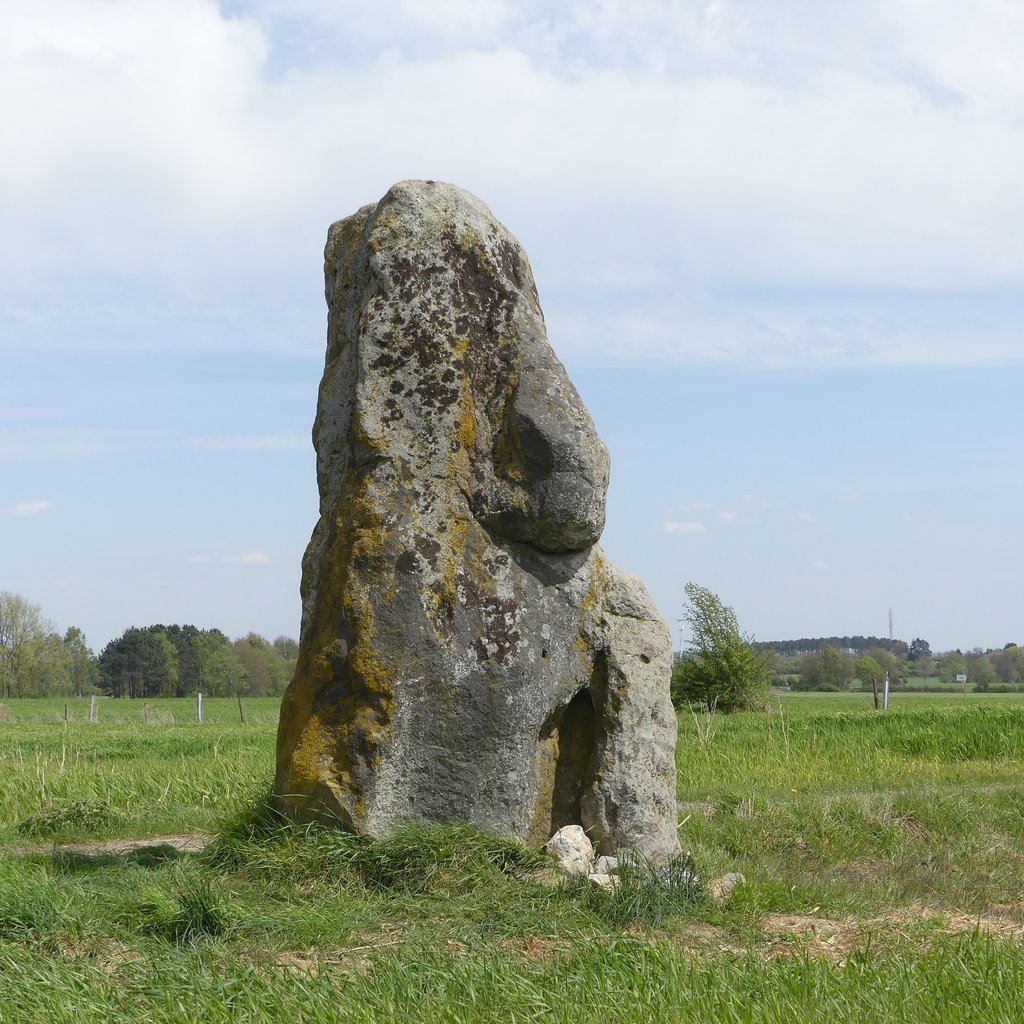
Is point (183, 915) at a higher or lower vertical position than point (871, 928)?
higher

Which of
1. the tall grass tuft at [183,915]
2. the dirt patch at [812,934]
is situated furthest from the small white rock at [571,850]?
the tall grass tuft at [183,915]

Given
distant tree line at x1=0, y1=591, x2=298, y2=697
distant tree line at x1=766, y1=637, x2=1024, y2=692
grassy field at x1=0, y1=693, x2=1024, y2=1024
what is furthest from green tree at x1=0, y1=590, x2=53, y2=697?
grassy field at x1=0, y1=693, x2=1024, y2=1024

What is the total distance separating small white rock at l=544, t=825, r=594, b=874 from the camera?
288 inches

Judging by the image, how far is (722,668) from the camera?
30.9 metres

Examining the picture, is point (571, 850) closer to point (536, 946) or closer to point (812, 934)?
point (536, 946)

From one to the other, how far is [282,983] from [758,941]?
2.57 m

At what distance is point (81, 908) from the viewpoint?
20.5ft

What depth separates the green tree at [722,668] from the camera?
30.8 m

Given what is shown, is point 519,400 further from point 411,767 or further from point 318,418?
point 411,767

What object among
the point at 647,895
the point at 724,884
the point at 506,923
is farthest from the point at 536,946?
the point at 724,884

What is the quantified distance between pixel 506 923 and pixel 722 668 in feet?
83.0

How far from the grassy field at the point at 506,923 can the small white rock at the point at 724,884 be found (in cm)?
13

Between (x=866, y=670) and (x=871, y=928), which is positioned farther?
(x=866, y=670)

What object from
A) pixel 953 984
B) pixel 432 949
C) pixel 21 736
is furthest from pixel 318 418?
pixel 21 736
